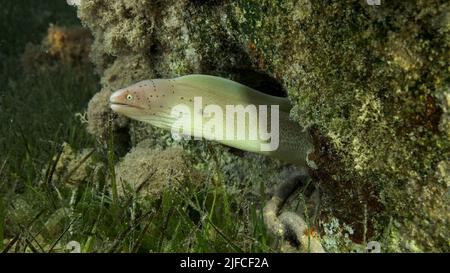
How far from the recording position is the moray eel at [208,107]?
306 centimetres

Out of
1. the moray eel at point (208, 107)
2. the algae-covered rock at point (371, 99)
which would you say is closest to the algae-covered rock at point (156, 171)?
the moray eel at point (208, 107)

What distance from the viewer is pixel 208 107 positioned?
312 centimetres

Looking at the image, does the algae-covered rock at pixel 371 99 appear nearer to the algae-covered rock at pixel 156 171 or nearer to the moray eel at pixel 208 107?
the moray eel at pixel 208 107

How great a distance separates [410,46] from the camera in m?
1.97

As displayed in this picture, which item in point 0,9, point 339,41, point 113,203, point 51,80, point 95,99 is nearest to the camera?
point 339,41

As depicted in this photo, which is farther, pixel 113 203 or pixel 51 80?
pixel 51 80

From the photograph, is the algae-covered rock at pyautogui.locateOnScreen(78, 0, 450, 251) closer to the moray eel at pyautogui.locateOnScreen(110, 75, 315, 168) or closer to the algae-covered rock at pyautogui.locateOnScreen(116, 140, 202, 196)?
the moray eel at pyautogui.locateOnScreen(110, 75, 315, 168)

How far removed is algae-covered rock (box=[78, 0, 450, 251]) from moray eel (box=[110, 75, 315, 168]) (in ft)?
1.44

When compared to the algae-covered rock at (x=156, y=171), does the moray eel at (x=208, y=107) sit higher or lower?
higher

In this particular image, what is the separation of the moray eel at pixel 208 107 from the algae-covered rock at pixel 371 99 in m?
0.44

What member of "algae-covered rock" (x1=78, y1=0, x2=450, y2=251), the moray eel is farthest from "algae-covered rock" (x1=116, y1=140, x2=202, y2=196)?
"algae-covered rock" (x1=78, y1=0, x2=450, y2=251)

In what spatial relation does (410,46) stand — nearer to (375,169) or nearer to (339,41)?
(339,41)
